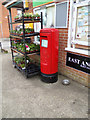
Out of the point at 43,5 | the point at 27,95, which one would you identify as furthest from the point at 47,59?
the point at 43,5

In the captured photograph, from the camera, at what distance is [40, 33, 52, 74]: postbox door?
3.06m

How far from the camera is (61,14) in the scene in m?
3.50

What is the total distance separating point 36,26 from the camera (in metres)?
5.08

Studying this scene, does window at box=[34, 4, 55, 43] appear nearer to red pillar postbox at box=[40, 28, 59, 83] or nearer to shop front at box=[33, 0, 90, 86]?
shop front at box=[33, 0, 90, 86]

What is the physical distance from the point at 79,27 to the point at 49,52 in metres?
1.19

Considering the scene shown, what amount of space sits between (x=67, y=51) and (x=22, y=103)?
7.16ft

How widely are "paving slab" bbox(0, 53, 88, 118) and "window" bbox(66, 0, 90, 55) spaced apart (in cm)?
124

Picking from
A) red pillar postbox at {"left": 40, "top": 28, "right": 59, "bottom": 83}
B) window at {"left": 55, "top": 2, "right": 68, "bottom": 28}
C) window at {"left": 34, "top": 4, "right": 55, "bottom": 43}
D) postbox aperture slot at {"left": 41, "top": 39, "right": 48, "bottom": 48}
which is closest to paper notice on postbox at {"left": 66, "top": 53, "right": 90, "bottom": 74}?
red pillar postbox at {"left": 40, "top": 28, "right": 59, "bottom": 83}

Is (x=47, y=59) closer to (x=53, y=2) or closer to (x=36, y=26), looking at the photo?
(x=53, y=2)

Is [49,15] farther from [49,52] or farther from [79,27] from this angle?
[49,52]

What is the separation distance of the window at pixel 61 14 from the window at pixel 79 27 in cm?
21

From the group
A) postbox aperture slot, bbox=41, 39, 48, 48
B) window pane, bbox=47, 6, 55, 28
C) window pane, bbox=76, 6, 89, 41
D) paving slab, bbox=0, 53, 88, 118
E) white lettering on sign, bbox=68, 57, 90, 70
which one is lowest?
paving slab, bbox=0, 53, 88, 118

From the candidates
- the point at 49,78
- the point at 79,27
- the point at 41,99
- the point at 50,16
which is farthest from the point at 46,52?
the point at 50,16

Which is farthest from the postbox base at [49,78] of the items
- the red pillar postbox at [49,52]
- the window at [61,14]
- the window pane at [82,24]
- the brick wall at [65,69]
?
the window at [61,14]
